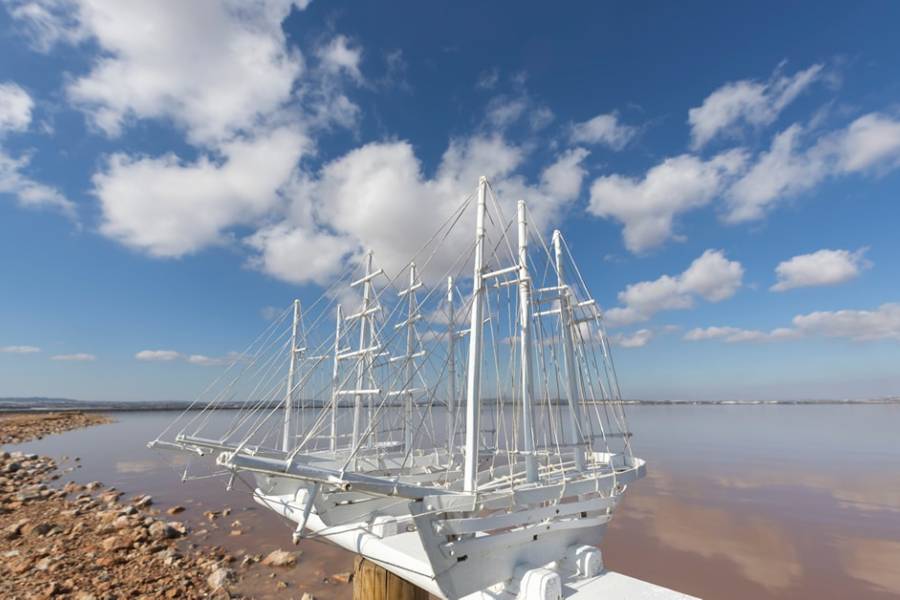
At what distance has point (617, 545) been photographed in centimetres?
1850

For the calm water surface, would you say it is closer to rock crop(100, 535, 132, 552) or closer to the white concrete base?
rock crop(100, 535, 132, 552)

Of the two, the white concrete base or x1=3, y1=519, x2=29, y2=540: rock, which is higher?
the white concrete base

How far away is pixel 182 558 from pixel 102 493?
1475 centimetres

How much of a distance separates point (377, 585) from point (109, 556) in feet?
37.9

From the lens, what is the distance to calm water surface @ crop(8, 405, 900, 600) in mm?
15367

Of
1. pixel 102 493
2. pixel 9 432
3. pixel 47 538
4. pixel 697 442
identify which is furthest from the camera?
pixel 9 432

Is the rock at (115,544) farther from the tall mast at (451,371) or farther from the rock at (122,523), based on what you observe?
the tall mast at (451,371)

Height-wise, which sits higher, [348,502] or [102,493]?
[348,502]

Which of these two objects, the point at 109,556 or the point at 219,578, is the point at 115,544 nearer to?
the point at 109,556

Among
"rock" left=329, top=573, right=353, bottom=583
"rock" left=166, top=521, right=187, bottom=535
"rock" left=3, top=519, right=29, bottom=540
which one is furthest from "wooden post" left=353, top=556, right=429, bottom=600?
"rock" left=3, top=519, right=29, bottom=540

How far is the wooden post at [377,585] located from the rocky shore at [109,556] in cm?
560

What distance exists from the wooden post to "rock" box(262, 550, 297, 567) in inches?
336

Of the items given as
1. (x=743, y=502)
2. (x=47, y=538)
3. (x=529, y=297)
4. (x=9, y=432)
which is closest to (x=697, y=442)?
(x=743, y=502)

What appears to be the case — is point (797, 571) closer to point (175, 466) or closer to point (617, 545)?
point (617, 545)
